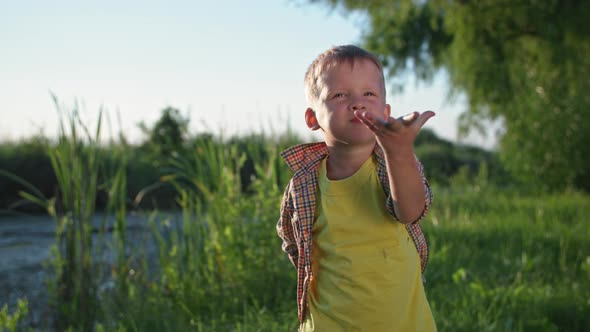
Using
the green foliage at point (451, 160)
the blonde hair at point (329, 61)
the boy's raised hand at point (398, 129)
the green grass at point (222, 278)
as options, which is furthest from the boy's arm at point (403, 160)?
the green foliage at point (451, 160)

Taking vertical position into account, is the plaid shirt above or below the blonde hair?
below

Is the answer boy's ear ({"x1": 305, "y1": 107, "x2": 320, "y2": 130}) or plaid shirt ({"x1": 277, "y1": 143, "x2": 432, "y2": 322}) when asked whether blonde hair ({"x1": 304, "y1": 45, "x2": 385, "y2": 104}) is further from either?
plaid shirt ({"x1": 277, "y1": 143, "x2": 432, "y2": 322})

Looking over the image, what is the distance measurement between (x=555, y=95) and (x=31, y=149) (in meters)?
7.84

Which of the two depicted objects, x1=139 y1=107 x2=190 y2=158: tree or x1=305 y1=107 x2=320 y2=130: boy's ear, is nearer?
x1=305 y1=107 x2=320 y2=130: boy's ear

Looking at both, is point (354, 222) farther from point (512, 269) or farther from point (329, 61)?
point (512, 269)

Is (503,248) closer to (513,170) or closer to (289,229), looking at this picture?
(289,229)

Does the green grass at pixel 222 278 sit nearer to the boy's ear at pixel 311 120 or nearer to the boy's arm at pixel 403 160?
the boy's ear at pixel 311 120

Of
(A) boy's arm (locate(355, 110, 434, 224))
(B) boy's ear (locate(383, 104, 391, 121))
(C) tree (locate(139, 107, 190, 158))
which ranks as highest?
(C) tree (locate(139, 107, 190, 158))

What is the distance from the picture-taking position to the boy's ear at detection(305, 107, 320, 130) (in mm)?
1842

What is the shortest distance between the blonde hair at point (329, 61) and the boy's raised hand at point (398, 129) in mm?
322

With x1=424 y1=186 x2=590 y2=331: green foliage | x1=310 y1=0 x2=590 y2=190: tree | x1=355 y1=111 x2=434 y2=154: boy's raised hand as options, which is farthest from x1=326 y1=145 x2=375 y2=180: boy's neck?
x1=310 y1=0 x2=590 y2=190: tree

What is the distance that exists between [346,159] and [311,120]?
168mm

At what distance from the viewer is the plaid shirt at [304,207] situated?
1.75 metres

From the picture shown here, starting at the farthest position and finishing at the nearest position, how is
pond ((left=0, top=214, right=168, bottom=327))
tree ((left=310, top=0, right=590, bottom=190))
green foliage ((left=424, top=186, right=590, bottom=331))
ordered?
tree ((left=310, top=0, right=590, bottom=190)) → pond ((left=0, top=214, right=168, bottom=327)) → green foliage ((left=424, top=186, right=590, bottom=331))
